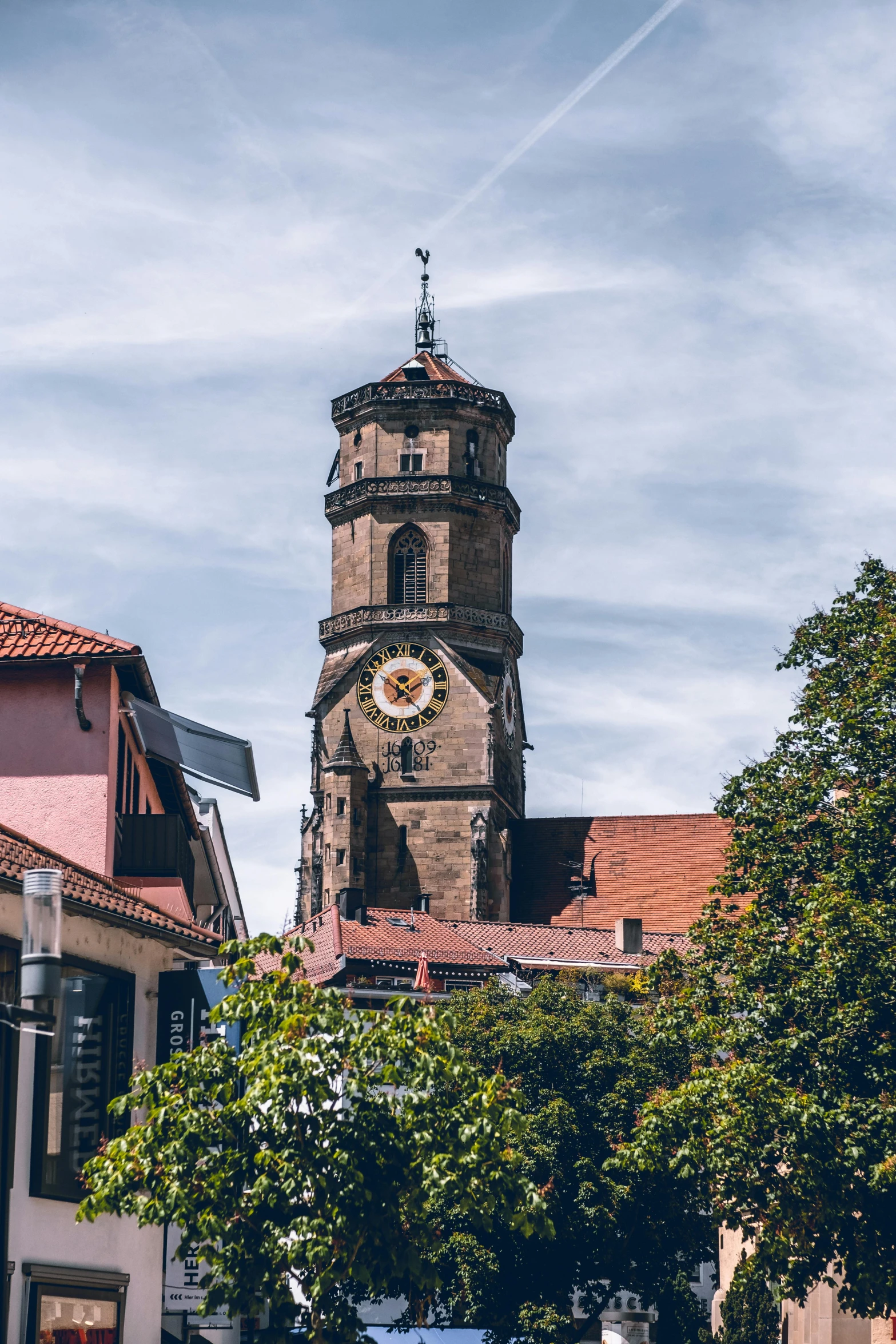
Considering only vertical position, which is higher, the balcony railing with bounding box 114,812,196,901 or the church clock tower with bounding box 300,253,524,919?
the church clock tower with bounding box 300,253,524,919

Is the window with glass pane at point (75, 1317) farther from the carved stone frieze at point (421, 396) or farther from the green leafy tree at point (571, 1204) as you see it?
the carved stone frieze at point (421, 396)

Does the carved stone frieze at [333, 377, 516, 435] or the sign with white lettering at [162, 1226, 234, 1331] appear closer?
the sign with white lettering at [162, 1226, 234, 1331]

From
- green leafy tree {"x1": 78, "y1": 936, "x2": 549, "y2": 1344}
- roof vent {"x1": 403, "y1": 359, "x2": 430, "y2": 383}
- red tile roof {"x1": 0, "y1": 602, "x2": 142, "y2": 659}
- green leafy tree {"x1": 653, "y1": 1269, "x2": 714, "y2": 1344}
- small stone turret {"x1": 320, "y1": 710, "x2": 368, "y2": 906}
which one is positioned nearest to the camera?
green leafy tree {"x1": 78, "y1": 936, "x2": 549, "y2": 1344}

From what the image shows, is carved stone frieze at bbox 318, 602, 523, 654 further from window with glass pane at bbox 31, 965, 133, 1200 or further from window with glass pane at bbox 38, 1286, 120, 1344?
window with glass pane at bbox 38, 1286, 120, 1344

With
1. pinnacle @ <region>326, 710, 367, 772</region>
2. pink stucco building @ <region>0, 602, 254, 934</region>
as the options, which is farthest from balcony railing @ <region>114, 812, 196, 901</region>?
pinnacle @ <region>326, 710, 367, 772</region>

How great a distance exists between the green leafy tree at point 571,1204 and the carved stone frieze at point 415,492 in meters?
40.0

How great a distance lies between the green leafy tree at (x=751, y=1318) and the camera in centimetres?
4625

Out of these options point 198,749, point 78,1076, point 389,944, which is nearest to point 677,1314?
point 198,749

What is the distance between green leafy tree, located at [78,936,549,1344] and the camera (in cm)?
1841

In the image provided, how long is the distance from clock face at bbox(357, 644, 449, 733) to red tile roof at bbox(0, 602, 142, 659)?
5391 cm

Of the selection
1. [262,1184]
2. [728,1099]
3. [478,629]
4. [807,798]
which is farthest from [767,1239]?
[478,629]

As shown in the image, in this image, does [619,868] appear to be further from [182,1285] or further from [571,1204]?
[182,1285]

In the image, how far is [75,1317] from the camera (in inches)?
824

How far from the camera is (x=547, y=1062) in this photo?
4628cm
